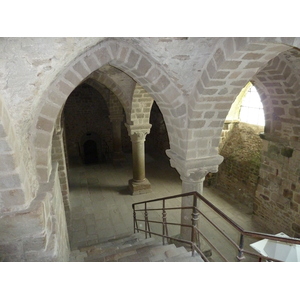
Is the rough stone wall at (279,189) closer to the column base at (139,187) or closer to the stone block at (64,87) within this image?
the column base at (139,187)

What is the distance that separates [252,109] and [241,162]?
1.49 meters

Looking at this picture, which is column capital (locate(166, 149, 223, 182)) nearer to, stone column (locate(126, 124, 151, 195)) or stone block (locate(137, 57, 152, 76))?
stone block (locate(137, 57, 152, 76))

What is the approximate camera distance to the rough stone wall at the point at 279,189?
4797mm

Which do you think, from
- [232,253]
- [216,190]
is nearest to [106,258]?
[232,253]

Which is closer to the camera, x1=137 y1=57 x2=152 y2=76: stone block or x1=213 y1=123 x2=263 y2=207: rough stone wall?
x1=137 y1=57 x2=152 y2=76: stone block

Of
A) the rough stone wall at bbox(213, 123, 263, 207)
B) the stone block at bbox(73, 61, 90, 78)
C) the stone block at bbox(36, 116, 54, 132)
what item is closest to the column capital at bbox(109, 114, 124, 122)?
the rough stone wall at bbox(213, 123, 263, 207)

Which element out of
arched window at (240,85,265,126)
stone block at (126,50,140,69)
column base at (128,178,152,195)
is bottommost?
column base at (128,178,152,195)

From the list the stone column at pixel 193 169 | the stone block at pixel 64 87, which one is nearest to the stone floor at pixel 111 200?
the stone column at pixel 193 169

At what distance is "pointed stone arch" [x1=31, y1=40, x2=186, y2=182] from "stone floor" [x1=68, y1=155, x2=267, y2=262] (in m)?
2.85

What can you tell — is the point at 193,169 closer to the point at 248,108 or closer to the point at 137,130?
the point at 137,130

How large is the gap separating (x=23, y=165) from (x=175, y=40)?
6.36 ft

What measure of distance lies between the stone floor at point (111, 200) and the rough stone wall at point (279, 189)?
45cm

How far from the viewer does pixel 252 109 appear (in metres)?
6.52

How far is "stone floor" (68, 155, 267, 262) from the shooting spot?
5.48 meters
